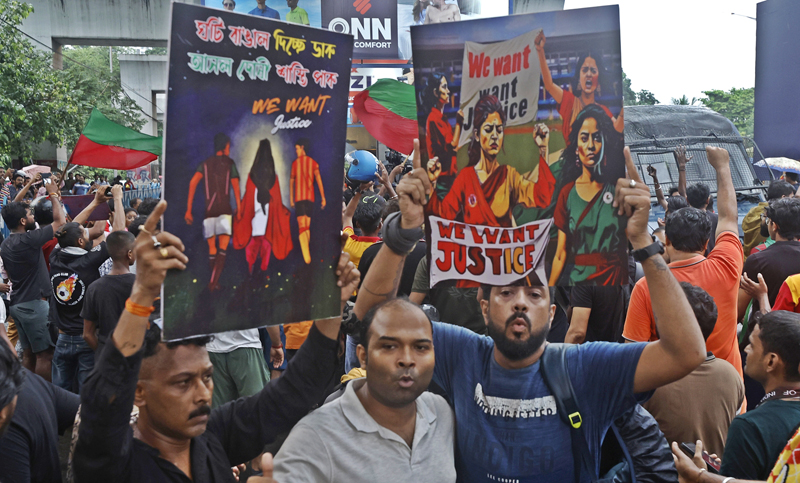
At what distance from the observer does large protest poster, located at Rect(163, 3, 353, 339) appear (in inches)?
80.2

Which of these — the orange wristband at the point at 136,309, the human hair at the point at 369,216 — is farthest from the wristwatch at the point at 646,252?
the human hair at the point at 369,216

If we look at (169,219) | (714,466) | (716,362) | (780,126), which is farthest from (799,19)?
(169,219)

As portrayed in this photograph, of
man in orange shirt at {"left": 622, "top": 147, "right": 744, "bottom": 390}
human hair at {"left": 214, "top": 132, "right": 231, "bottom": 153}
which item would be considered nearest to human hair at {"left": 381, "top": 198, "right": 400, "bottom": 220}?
man in orange shirt at {"left": 622, "top": 147, "right": 744, "bottom": 390}

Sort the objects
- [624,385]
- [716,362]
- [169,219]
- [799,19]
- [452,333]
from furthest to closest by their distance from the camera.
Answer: [799,19] → [716,362] → [452,333] → [624,385] → [169,219]

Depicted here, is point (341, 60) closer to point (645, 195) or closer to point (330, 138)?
point (330, 138)

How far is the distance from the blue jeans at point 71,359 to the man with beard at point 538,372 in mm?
4047

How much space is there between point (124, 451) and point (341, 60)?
146 centimetres

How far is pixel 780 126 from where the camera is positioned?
A: 40.4 feet

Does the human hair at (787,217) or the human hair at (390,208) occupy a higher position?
the human hair at (390,208)

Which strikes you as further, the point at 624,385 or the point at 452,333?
the point at 452,333

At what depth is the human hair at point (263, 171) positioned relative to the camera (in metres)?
2.24

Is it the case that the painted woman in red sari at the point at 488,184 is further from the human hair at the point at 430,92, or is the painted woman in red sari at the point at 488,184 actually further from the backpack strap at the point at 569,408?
the backpack strap at the point at 569,408

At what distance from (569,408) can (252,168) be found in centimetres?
137

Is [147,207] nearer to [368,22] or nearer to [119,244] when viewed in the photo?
[119,244]
